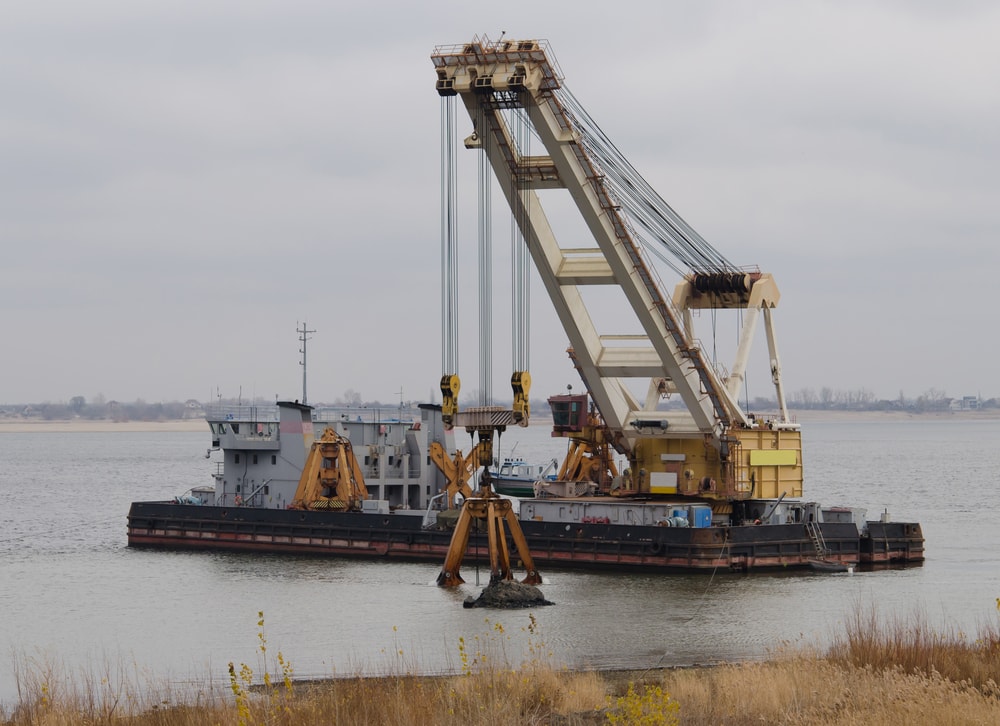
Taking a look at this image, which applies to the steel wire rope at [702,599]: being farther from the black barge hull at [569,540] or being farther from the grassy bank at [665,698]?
the grassy bank at [665,698]

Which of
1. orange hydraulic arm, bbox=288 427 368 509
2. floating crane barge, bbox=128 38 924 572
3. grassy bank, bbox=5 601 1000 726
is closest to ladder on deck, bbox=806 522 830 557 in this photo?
floating crane barge, bbox=128 38 924 572

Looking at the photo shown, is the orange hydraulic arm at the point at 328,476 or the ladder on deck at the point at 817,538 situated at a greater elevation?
the orange hydraulic arm at the point at 328,476

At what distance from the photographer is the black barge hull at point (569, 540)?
42688mm

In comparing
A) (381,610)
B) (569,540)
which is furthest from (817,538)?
(381,610)

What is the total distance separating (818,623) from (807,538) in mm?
11471

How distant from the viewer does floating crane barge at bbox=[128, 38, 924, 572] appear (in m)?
41.6

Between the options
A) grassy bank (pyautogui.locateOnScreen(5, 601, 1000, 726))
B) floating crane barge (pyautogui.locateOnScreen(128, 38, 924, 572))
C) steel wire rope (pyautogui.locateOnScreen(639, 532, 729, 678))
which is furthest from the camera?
floating crane barge (pyautogui.locateOnScreen(128, 38, 924, 572))

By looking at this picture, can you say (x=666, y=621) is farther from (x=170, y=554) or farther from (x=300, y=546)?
(x=170, y=554)

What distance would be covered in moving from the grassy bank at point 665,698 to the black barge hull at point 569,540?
2213 centimetres

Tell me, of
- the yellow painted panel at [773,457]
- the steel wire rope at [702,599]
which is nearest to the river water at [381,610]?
the steel wire rope at [702,599]

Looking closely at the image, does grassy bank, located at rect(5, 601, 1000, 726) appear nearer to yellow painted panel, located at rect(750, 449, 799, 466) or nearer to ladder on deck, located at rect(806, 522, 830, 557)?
ladder on deck, located at rect(806, 522, 830, 557)

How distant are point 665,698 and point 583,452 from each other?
35.5 metres

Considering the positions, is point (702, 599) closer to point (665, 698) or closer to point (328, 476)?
point (328, 476)

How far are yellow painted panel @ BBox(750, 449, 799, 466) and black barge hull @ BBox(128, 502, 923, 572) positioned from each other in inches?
113
